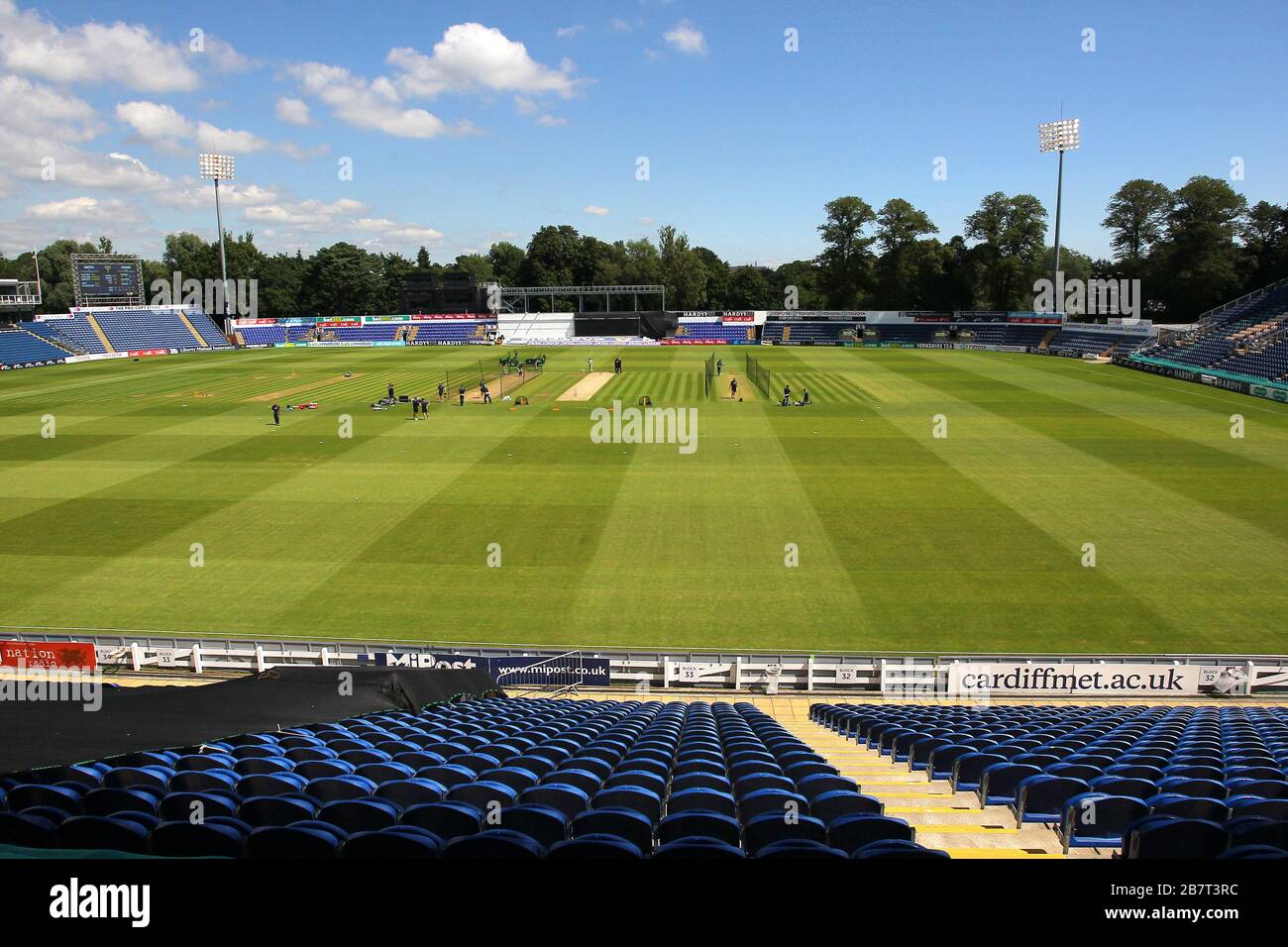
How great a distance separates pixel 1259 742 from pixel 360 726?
1107 cm

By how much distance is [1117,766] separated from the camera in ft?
26.8

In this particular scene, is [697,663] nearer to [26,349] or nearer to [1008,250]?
[26,349]

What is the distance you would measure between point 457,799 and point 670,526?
21350mm

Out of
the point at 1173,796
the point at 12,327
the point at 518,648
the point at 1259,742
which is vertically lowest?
the point at 518,648

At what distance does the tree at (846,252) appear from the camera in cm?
12525

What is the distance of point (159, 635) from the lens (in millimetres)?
18797

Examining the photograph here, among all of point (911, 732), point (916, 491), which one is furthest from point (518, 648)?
point (916, 491)

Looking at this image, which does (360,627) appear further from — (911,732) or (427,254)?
(427,254)

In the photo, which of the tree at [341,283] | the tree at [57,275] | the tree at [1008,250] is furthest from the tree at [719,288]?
the tree at [57,275]

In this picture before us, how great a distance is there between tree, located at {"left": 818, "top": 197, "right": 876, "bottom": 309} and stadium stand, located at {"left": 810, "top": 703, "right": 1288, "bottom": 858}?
11799 centimetres

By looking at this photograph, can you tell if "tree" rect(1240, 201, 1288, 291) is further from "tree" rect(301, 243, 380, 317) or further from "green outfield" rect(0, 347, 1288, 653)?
"tree" rect(301, 243, 380, 317)

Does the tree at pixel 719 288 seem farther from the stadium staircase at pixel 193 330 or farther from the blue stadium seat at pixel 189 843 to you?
the blue stadium seat at pixel 189 843

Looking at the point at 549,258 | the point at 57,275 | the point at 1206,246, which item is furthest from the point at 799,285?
the point at 57,275

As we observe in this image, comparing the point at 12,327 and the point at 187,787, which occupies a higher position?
the point at 12,327
